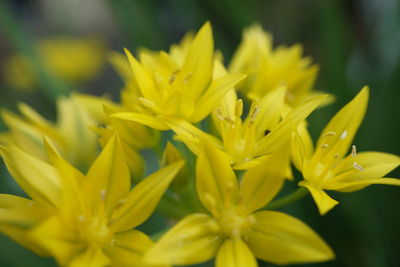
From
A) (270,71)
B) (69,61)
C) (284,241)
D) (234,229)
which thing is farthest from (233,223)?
(69,61)

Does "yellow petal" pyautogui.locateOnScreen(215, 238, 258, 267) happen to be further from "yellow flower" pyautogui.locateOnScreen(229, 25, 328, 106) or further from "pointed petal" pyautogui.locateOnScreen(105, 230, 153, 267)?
"yellow flower" pyautogui.locateOnScreen(229, 25, 328, 106)

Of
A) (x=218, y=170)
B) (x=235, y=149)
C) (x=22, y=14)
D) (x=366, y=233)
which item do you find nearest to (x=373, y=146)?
(x=366, y=233)

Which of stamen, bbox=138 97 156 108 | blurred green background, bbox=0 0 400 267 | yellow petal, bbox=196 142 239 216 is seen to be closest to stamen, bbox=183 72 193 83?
stamen, bbox=138 97 156 108

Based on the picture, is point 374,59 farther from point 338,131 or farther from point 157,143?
point 157,143

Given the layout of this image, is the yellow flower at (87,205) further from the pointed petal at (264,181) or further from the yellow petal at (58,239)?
the pointed petal at (264,181)

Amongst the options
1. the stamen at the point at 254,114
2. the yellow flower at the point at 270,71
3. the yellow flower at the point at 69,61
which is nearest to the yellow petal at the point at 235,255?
the stamen at the point at 254,114

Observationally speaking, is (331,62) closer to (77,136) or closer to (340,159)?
(340,159)

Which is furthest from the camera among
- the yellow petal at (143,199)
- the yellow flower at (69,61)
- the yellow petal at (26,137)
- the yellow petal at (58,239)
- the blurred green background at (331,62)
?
the yellow flower at (69,61)
